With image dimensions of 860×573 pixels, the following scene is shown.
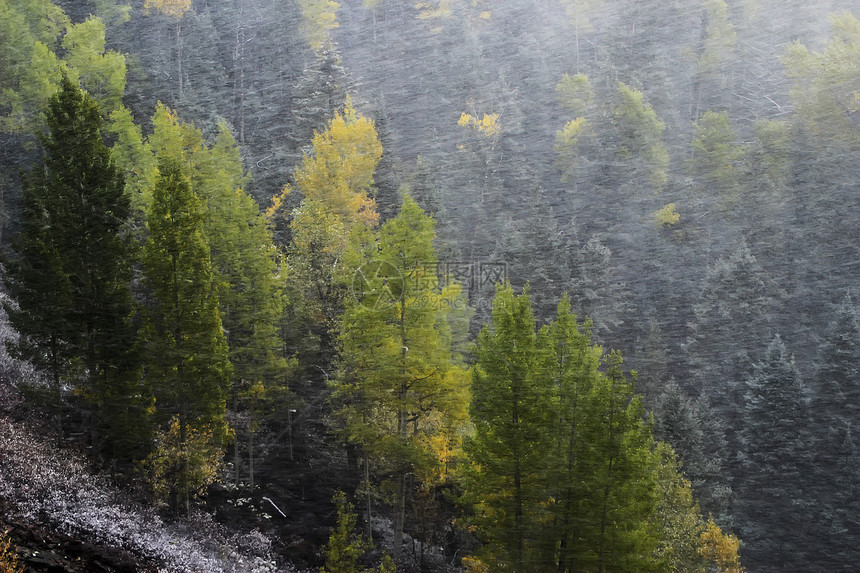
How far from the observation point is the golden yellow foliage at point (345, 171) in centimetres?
3005

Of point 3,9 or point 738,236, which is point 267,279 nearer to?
point 3,9

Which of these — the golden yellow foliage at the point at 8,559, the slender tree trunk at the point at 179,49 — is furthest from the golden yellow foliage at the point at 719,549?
the slender tree trunk at the point at 179,49

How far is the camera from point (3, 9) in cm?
3209

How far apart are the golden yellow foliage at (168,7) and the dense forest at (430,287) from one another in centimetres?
14

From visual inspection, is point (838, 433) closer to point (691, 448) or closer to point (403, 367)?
point (691, 448)

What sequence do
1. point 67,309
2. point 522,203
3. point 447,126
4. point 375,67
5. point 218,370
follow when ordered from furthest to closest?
1. point 375,67
2. point 447,126
3. point 522,203
4. point 218,370
5. point 67,309

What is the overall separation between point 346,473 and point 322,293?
21.1 feet

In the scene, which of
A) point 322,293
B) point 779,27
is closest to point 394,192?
point 322,293

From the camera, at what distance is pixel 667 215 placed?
44781mm

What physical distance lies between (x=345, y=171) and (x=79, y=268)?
15603 millimetres

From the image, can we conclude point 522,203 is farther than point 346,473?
Yes

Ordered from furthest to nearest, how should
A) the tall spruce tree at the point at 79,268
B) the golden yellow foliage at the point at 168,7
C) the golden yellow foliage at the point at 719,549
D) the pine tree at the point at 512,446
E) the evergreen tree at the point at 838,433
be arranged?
the golden yellow foliage at the point at 168,7 → the evergreen tree at the point at 838,433 → the golden yellow foliage at the point at 719,549 → the tall spruce tree at the point at 79,268 → the pine tree at the point at 512,446

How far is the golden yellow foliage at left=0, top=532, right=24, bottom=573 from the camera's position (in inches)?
376

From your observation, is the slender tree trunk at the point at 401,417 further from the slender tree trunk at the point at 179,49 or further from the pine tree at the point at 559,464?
the slender tree trunk at the point at 179,49
